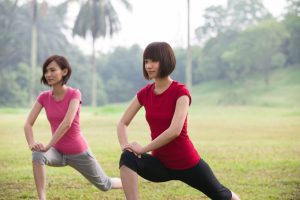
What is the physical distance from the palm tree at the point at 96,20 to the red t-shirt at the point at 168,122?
29.1m

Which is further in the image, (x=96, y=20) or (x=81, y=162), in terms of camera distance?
(x=96, y=20)

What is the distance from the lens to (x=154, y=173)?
3.01m

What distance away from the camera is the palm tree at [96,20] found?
31828 millimetres

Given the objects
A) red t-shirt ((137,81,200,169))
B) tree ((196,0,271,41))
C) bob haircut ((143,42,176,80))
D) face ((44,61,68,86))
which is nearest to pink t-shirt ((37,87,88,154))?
face ((44,61,68,86))

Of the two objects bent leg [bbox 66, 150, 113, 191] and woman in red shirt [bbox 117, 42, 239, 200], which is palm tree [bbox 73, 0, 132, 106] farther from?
woman in red shirt [bbox 117, 42, 239, 200]

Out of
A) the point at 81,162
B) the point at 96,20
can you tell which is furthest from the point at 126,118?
the point at 96,20

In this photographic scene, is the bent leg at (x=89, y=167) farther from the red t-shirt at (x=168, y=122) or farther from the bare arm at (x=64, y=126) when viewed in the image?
the red t-shirt at (x=168, y=122)

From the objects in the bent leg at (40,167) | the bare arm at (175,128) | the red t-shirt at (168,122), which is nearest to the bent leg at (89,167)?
the bent leg at (40,167)

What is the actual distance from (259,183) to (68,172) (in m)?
2.36

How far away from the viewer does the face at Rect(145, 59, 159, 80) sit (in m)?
2.91

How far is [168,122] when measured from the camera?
2.91 m

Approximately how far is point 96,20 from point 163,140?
97.0ft

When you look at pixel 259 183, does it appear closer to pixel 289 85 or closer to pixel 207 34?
pixel 289 85

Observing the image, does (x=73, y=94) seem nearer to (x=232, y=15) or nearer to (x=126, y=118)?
(x=126, y=118)
